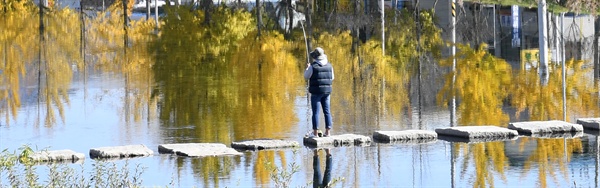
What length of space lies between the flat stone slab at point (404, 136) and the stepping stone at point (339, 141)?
286 millimetres

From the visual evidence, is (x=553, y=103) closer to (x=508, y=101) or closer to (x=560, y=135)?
(x=508, y=101)

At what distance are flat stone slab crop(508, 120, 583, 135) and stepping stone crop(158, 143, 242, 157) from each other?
399 centimetres

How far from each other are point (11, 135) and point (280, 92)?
7362 millimetres

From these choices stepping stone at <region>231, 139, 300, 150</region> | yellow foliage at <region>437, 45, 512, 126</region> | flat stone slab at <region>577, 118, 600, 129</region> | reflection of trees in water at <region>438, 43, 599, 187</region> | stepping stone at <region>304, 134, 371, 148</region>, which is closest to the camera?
reflection of trees in water at <region>438, 43, 599, 187</region>

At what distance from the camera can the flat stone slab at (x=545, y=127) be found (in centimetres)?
1864

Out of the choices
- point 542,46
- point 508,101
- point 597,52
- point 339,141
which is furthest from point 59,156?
point 597,52

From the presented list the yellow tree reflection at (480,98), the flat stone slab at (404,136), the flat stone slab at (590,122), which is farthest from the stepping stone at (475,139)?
the flat stone slab at (590,122)

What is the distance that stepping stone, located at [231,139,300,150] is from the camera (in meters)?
17.3

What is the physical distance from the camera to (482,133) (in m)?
18.2

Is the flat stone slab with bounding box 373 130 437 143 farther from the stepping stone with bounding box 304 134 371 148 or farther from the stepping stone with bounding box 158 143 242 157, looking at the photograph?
the stepping stone with bounding box 158 143 242 157

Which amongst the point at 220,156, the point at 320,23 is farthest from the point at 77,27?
the point at 220,156

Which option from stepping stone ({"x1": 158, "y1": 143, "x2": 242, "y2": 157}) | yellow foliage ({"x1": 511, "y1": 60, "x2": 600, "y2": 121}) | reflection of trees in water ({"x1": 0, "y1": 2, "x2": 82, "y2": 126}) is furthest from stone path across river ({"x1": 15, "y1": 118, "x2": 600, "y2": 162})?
reflection of trees in water ({"x1": 0, "y1": 2, "x2": 82, "y2": 126})

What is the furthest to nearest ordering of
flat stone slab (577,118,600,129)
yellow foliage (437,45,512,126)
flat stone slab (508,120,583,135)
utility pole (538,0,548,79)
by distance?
utility pole (538,0,548,79), yellow foliage (437,45,512,126), flat stone slab (577,118,600,129), flat stone slab (508,120,583,135)

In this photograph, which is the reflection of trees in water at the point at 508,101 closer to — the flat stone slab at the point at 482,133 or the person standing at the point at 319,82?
the flat stone slab at the point at 482,133
